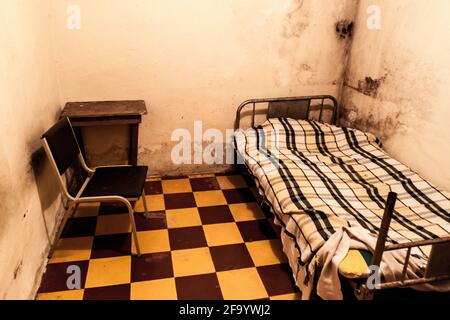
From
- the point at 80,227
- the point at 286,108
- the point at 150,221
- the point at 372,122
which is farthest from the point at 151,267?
the point at 372,122

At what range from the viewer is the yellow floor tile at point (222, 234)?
105 inches

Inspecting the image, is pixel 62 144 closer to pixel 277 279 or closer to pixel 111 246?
pixel 111 246

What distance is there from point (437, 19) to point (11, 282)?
3117mm

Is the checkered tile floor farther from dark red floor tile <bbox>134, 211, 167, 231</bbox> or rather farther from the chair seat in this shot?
the chair seat

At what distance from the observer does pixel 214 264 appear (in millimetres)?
2426

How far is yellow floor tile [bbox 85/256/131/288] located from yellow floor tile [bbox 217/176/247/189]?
1.30 metres

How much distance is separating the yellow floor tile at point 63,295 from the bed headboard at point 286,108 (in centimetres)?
203

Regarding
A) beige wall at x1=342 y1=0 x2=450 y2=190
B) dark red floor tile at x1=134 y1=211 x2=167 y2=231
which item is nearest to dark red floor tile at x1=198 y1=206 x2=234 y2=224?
dark red floor tile at x1=134 y1=211 x2=167 y2=231

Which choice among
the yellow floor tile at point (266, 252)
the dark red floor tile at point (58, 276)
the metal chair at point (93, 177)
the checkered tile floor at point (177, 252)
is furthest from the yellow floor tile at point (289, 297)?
the dark red floor tile at point (58, 276)

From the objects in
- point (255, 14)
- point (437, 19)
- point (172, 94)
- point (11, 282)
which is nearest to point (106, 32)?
point (172, 94)

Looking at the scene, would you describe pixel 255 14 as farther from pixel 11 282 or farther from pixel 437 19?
pixel 11 282

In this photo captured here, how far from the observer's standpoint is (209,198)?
3.24 meters

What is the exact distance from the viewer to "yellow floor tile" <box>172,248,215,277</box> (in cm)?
236

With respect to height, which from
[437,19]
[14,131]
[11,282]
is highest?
[437,19]
